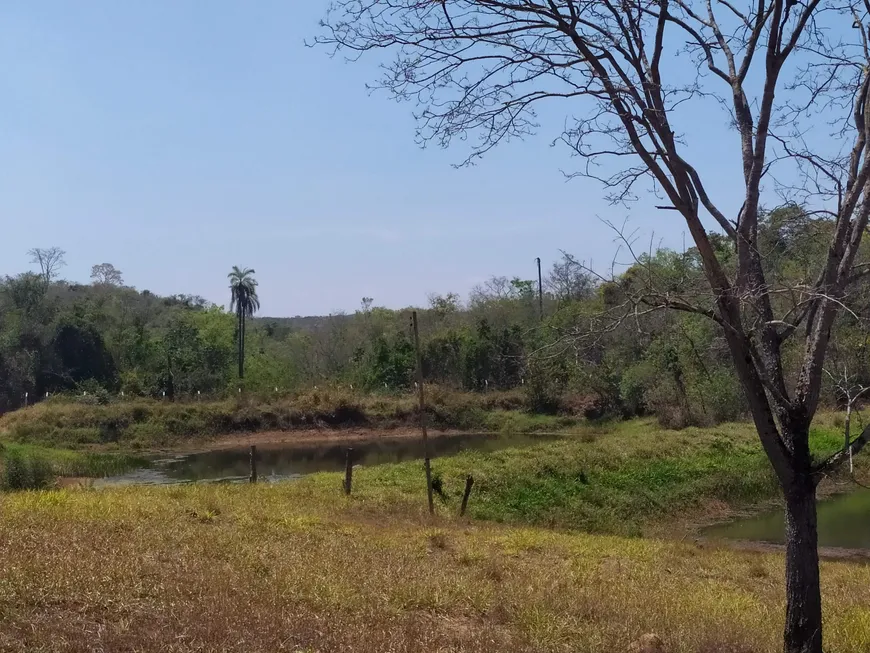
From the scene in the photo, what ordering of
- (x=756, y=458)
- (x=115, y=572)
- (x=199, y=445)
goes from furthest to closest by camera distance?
(x=199, y=445)
(x=756, y=458)
(x=115, y=572)

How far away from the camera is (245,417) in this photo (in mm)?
48625

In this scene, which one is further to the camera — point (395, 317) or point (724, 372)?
point (395, 317)

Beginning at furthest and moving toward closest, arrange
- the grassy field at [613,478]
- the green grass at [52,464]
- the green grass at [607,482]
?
the grassy field at [613,478], the green grass at [607,482], the green grass at [52,464]

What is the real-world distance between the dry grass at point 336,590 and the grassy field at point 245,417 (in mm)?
33735

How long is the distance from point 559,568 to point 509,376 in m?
47.4

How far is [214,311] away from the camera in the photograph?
73.4 metres

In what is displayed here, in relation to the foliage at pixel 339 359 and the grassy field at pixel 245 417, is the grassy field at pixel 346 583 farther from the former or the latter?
the grassy field at pixel 245 417

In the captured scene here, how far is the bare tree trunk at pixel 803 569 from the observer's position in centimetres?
552

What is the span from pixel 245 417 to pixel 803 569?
45.5m

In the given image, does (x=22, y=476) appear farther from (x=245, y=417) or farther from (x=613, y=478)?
(x=245, y=417)

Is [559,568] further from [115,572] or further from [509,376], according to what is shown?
[509,376]

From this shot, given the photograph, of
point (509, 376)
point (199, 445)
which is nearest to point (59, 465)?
point (199, 445)

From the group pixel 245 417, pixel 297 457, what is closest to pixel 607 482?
pixel 297 457

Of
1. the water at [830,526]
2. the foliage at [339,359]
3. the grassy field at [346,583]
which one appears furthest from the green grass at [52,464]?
the water at [830,526]
